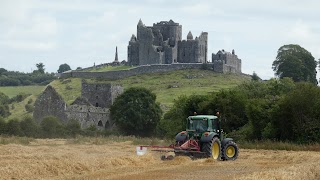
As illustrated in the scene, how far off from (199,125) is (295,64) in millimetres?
82653

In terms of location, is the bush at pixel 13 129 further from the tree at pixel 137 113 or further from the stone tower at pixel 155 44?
the stone tower at pixel 155 44

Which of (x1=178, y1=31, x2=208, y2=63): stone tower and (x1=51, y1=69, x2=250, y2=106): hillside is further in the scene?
(x1=178, y1=31, x2=208, y2=63): stone tower

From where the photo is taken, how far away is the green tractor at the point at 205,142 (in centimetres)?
3014

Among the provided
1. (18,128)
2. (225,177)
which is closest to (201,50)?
(18,128)

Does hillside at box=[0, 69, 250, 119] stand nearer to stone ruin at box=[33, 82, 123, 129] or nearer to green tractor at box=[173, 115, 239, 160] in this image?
stone ruin at box=[33, 82, 123, 129]

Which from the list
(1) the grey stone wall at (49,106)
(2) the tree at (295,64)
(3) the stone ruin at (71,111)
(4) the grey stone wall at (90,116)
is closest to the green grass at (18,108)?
(3) the stone ruin at (71,111)

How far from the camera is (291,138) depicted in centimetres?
4228

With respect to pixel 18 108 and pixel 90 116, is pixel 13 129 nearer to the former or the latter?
pixel 90 116

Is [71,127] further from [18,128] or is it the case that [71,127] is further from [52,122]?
[18,128]

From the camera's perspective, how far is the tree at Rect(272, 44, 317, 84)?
111m

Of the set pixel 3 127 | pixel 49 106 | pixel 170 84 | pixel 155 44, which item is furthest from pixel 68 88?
pixel 3 127

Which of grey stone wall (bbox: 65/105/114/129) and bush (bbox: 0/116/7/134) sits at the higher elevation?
grey stone wall (bbox: 65/105/114/129)

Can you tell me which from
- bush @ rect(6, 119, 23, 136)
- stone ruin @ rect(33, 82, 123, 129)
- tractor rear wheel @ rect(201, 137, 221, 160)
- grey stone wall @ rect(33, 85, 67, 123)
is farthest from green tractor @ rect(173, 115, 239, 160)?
grey stone wall @ rect(33, 85, 67, 123)

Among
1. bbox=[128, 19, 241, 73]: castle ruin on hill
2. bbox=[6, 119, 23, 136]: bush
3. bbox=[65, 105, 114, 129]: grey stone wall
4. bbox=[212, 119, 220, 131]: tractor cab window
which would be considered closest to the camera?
bbox=[212, 119, 220, 131]: tractor cab window
